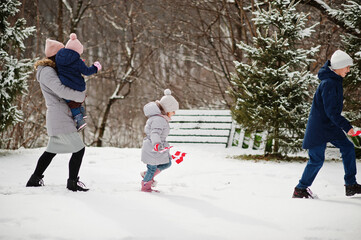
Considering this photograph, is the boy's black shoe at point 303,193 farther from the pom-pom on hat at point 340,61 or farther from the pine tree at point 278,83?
the pine tree at point 278,83

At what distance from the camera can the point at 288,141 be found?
7.58m

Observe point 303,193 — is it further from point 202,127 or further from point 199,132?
point 202,127

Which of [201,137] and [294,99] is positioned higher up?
[294,99]

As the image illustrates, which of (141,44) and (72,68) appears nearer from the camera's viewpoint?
(72,68)

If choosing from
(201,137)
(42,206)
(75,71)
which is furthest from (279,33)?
(42,206)

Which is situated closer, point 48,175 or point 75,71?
point 75,71

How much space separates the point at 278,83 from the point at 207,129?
2679mm

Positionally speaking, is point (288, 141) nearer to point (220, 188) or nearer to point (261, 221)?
point (220, 188)

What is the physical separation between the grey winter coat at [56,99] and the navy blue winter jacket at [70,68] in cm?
6

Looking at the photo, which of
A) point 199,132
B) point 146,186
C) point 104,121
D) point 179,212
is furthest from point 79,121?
point 104,121

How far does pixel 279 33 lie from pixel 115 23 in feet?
34.4

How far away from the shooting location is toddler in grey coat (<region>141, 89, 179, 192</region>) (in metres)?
4.52

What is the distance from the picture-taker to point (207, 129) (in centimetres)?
975

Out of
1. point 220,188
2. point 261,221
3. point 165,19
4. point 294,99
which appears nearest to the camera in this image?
point 261,221
